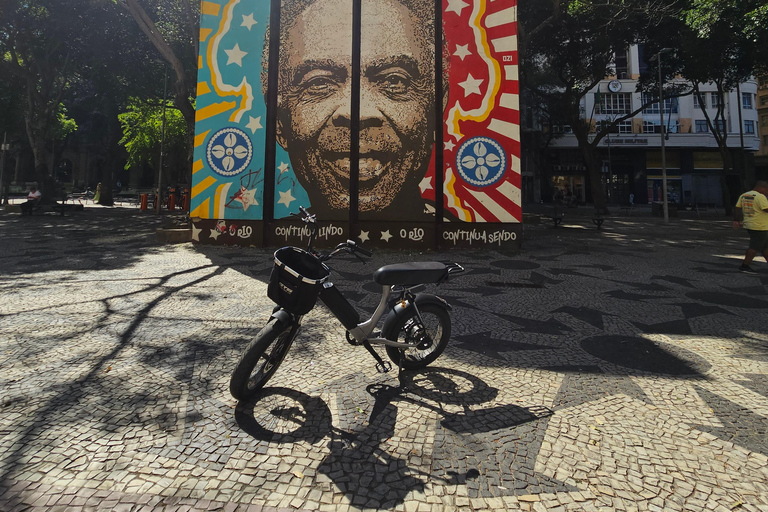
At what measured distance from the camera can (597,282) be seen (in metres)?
7.48

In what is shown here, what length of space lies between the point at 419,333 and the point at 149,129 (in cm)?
3621

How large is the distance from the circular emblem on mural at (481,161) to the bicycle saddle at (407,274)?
7.70 m

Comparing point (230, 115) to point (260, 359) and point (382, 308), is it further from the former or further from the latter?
point (260, 359)

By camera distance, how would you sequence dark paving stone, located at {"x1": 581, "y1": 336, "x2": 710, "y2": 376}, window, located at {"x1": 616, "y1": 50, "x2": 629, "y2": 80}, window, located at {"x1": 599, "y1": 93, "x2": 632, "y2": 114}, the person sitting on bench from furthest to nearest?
window, located at {"x1": 616, "y1": 50, "x2": 629, "y2": 80} < window, located at {"x1": 599, "y1": 93, "x2": 632, "y2": 114} < the person sitting on bench < dark paving stone, located at {"x1": 581, "y1": 336, "x2": 710, "y2": 376}

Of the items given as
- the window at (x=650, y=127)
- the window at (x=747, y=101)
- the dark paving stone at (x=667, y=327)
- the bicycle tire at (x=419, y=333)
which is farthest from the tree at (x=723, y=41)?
the window at (x=747, y=101)

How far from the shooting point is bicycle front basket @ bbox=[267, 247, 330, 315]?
2838 mm

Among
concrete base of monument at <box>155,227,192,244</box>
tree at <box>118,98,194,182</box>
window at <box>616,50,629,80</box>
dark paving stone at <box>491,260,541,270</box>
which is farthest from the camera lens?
window at <box>616,50,629,80</box>

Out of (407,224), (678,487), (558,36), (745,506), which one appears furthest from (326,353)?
(558,36)

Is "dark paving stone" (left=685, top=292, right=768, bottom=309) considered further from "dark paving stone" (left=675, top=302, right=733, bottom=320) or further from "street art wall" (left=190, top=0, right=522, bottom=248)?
"street art wall" (left=190, top=0, right=522, bottom=248)

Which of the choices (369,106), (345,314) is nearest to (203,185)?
(369,106)

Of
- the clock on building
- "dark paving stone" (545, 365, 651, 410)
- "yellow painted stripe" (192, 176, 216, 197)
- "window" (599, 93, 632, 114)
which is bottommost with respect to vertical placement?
"dark paving stone" (545, 365, 651, 410)

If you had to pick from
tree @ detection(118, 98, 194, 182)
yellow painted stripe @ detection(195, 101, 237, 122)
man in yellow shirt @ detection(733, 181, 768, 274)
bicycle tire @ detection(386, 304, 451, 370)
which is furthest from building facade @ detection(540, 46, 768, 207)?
bicycle tire @ detection(386, 304, 451, 370)

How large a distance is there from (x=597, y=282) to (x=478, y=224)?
3767 millimetres

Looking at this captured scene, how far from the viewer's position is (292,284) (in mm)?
2840
